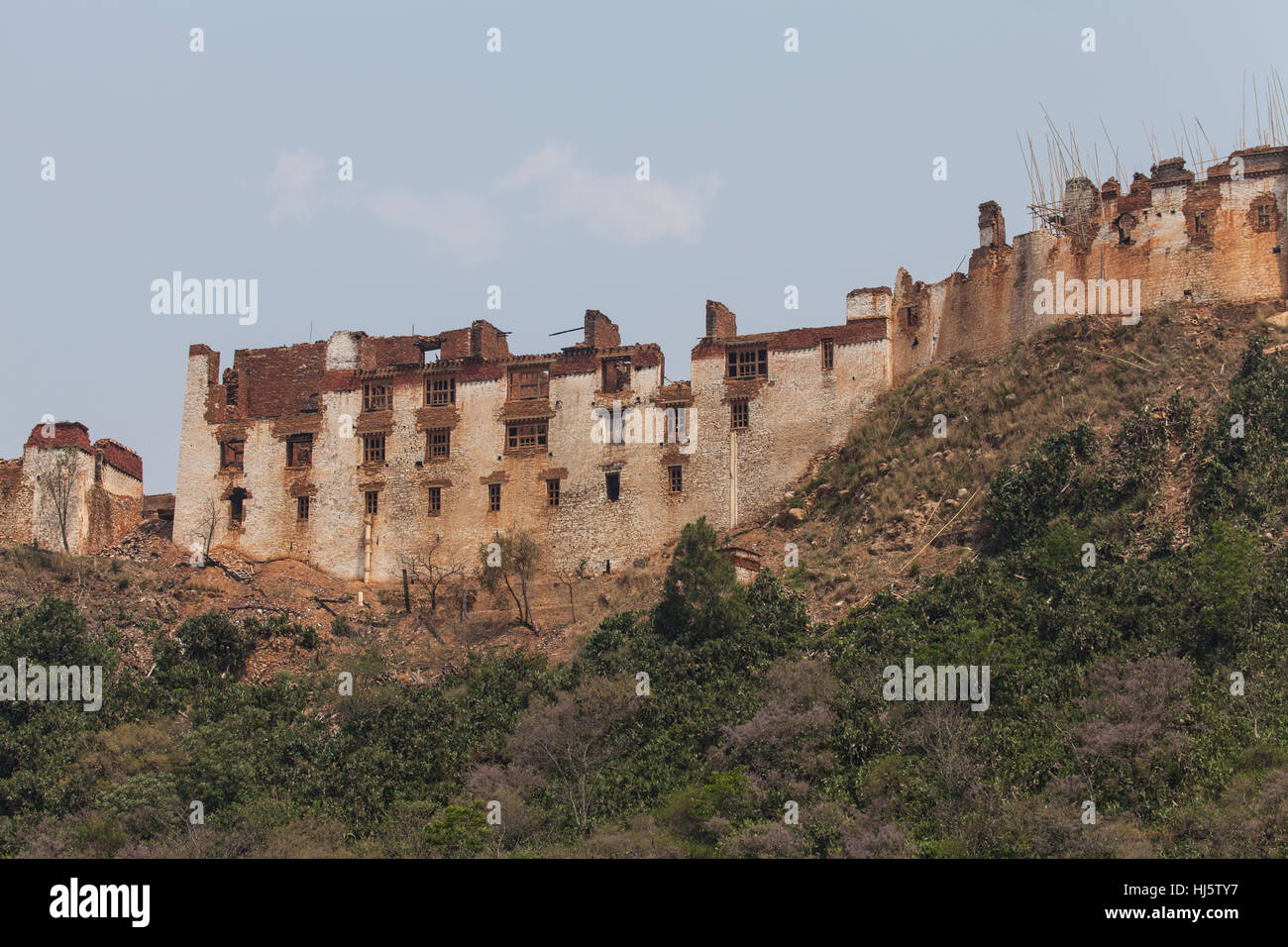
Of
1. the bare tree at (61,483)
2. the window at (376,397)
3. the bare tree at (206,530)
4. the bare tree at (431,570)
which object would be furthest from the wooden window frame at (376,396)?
the bare tree at (61,483)

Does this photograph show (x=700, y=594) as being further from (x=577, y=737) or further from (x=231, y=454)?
(x=231, y=454)

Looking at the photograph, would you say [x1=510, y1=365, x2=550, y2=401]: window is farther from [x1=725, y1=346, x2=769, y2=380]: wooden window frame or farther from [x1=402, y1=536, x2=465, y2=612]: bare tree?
[x1=725, y1=346, x2=769, y2=380]: wooden window frame

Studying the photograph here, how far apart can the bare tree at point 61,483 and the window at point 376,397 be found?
9795mm

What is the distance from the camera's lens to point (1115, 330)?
50.0m

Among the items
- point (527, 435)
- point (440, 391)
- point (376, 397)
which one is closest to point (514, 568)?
point (527, 435)

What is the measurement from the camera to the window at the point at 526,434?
5494cm

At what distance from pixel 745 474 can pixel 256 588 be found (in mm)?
15516

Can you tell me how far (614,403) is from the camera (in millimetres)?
Answer: 54375

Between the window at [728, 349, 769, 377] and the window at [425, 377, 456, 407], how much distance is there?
31.0 feet

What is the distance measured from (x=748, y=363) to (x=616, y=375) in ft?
14.1

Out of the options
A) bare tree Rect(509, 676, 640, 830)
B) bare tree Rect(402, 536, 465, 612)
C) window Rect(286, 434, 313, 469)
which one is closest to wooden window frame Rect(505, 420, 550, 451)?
bare tree Rect(402, 536, 465, 612)

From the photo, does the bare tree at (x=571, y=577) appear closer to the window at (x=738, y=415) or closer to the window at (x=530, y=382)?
the window at (x=530, y=382)
